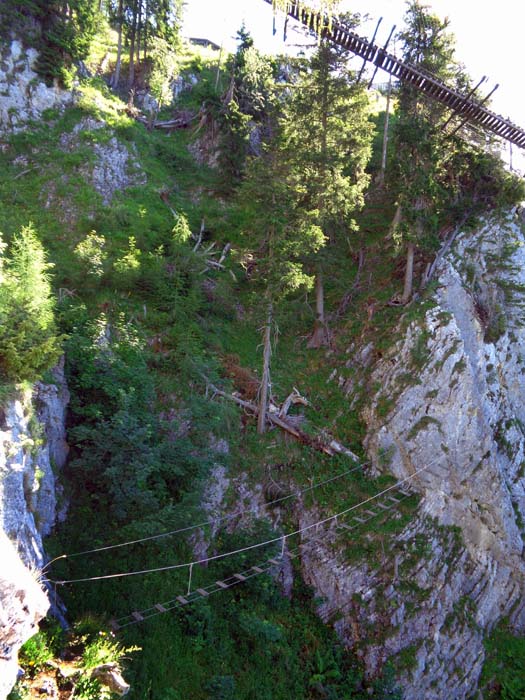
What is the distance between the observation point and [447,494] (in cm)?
1509

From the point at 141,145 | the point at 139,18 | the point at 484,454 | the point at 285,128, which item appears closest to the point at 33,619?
the point at 484,454

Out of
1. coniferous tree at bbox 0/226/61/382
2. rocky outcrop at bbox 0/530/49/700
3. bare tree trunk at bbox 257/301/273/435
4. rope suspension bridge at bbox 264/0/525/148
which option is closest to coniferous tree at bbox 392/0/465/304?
rope suspension bridge at bbox 264/0/525/148

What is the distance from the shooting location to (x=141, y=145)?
25047 mm

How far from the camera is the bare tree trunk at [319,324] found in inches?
741

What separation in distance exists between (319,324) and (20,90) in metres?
18.4

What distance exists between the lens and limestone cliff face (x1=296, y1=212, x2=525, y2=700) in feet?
44.8

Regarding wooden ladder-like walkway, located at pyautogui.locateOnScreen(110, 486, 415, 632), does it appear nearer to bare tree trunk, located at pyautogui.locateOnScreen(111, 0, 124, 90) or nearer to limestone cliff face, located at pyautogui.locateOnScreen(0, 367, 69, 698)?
limestone cliff face, located at pyautogui.locateOnScreen(0, 367, 69, 698)

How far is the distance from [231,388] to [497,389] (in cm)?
998

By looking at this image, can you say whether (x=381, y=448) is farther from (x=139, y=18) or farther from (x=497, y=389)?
(x=139, y=18)

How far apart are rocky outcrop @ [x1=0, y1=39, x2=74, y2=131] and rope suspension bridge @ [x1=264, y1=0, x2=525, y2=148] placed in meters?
14.6

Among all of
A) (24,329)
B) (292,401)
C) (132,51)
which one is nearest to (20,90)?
(132,51)

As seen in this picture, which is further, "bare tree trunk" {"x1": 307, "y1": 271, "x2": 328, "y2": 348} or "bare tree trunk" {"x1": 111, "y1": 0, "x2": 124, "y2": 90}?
"bare tree trunk" {"x1": 111, "y1": 0, "x2": 124, "y2": 90}

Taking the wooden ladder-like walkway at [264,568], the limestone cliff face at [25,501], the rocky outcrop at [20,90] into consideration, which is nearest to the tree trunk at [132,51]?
the rocky outcrop at [20,90]

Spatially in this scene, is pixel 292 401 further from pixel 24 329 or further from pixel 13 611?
pixel 13 611
